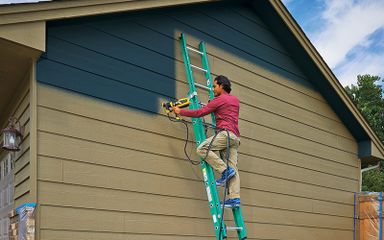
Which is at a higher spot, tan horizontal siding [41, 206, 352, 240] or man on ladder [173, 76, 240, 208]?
man on ladder [173, 76, 240, 208]

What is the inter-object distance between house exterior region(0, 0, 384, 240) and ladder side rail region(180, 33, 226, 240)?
0.15m

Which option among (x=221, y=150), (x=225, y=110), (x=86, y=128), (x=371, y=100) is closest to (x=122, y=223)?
(x=86, y=128)

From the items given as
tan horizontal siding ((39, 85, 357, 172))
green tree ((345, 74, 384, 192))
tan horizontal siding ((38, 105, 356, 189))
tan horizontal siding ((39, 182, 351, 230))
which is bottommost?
tan horizontal siding ((39, 182, 351, 230))

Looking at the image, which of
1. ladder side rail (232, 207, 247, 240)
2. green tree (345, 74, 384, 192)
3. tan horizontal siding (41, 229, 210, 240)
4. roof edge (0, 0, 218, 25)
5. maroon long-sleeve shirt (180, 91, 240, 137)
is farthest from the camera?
green tree (345, 74, 384, 192)

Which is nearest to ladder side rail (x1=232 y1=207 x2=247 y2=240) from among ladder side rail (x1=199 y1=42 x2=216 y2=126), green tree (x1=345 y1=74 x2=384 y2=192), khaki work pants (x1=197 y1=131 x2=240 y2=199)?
khaki work pants (x1=197 y1=131 x2=240 y2=199)

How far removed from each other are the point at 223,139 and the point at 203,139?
1.35 ft

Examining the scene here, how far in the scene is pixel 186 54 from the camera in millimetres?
5594

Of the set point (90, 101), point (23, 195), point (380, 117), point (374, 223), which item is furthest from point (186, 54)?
point (380, 117)

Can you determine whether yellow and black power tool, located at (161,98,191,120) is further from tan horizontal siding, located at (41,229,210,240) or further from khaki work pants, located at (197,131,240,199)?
tan horizontal siding, located at (41,229,210,240)

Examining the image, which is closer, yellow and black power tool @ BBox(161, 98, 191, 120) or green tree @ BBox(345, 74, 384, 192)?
yellow and black power tool @ BBox(161, 98, 191, 120)

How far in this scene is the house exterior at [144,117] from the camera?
4254 mm

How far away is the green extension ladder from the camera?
14.8 ft

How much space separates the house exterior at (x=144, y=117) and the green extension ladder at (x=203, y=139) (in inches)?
6.7

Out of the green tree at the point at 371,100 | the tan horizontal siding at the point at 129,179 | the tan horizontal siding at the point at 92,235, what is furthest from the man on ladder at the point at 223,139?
the green tree at the point at 371,100
